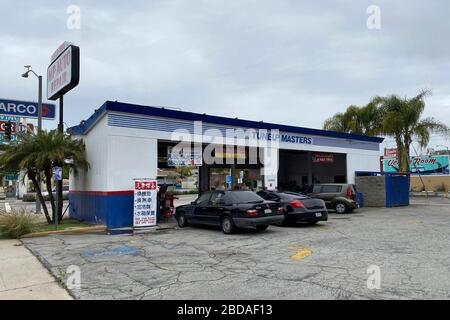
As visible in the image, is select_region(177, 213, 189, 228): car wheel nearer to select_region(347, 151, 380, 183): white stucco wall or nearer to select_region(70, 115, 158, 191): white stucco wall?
select_region(70, 115, 158, 191): white stucco wall

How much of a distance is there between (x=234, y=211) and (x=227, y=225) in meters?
0.58

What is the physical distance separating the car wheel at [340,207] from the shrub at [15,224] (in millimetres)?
13880

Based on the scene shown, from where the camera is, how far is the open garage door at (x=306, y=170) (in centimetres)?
2842

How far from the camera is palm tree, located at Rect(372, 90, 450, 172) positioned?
1249 inches

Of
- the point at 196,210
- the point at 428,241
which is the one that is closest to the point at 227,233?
the point at 196,210

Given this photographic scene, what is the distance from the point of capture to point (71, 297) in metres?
6.47

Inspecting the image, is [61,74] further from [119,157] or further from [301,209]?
[301,209]

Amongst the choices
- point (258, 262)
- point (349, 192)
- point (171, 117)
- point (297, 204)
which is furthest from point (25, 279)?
point (349, 192)

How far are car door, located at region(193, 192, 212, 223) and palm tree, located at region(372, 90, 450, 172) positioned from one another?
22235 millimetres

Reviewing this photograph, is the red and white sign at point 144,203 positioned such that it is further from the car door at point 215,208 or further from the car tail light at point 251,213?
the car tail light at point 251,213

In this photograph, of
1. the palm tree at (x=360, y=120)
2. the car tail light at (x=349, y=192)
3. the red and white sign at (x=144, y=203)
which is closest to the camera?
the red and white sign at (x=144, y=203)

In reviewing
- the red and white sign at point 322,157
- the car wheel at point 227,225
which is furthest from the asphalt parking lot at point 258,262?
the red and white sign at point 322,157

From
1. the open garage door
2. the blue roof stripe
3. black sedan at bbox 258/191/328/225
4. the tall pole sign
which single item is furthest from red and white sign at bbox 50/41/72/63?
the open garage door

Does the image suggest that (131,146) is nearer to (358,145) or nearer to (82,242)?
(82,242)
